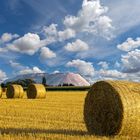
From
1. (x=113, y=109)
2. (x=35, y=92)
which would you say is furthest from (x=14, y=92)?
(x=113, y=109)

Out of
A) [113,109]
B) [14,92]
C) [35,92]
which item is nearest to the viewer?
[113,109]

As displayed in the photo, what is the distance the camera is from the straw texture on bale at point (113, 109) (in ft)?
34.6

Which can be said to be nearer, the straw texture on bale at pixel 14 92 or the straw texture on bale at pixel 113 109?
the straw texture on bale at pixel 113 109

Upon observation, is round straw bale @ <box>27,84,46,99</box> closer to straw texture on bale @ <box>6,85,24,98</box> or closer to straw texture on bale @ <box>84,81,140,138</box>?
straw texture on bale @ <box>6,85,24,98</box>

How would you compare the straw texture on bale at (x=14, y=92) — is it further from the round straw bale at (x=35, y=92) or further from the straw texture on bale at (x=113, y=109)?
the straw texture on bale at (x=113, y=109)

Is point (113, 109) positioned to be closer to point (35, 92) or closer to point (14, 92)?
point (35, 92)

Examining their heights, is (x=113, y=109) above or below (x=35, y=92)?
below

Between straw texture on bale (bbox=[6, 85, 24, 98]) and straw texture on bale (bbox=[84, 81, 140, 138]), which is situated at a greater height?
straw texture on bale (bbox=[6, 85, 24, 98])

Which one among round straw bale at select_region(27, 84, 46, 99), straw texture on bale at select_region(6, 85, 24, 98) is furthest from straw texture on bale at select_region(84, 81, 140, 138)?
straw texture on bale at select_region(6, 85, 24, 98)

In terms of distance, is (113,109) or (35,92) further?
(35,92)

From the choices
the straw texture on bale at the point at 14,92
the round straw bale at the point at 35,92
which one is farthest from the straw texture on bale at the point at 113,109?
the straw texture on bale at the point at 14,92

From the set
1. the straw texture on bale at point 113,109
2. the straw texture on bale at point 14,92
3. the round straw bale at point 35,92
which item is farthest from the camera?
the straw texture on bale at point 14,92

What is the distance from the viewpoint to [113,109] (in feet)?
35.8

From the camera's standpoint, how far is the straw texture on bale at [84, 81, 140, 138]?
34.6ft
